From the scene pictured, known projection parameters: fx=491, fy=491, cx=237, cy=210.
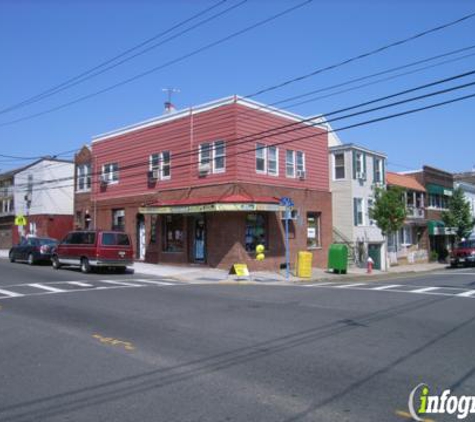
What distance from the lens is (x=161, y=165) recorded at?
27.9 metres

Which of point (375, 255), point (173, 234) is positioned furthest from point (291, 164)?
point (375, 255)

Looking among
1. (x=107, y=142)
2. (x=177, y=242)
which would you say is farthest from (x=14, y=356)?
(x=107, y=142)

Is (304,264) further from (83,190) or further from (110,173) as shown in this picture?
(83,190)

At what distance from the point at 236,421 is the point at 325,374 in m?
1.93

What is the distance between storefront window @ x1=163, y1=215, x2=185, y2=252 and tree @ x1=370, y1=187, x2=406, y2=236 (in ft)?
37.3

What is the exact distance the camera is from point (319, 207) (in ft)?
93.1

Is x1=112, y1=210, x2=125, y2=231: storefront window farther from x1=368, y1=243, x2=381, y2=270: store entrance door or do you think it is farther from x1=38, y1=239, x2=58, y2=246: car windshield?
x1=368, y1=243, x2=381, y2=270: store entrance door

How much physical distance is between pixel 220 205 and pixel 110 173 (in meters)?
12.4

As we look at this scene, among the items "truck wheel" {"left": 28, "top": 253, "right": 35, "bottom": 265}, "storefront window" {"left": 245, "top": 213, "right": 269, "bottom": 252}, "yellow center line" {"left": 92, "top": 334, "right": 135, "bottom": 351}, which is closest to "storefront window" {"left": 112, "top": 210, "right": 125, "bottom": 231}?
"truck wheel" {"left": 28, "top": 253, "right": 35, "bottom": 265}

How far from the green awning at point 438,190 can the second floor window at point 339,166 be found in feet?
47.5

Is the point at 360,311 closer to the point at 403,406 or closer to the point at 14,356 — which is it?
the point at 403,406

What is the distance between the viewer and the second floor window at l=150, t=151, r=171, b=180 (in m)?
27.5

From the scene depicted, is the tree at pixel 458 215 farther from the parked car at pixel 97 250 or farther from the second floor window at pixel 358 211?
the parked car at pixel 97 250

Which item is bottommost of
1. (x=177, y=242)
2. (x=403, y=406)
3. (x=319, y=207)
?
(x=403, y=406)
